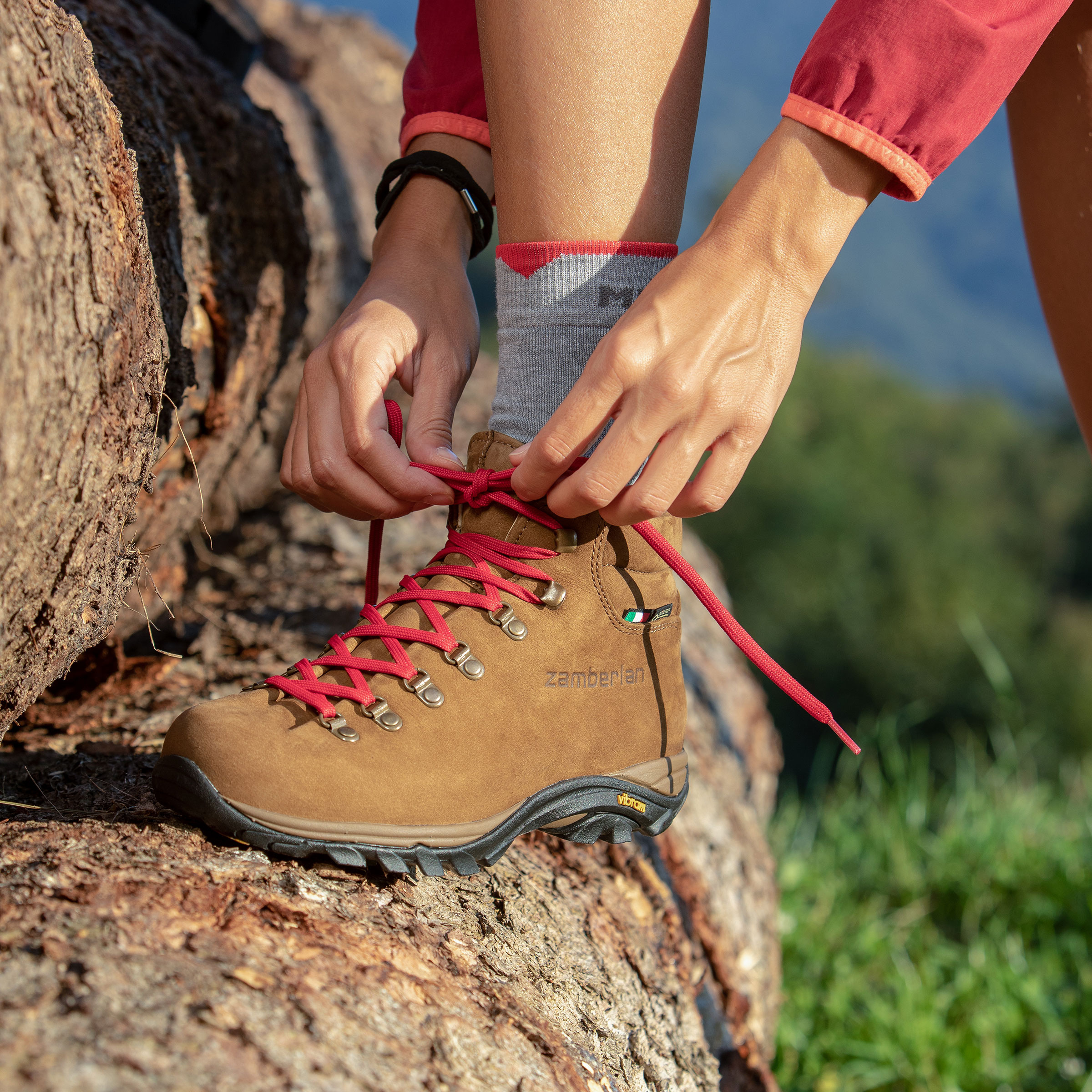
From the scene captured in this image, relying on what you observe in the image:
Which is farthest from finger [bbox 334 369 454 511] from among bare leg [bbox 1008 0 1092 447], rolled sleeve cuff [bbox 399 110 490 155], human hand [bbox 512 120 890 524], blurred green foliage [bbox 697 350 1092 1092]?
blurred green foliage [bbox 697 350 1092 1092]

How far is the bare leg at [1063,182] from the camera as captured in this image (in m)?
1.29

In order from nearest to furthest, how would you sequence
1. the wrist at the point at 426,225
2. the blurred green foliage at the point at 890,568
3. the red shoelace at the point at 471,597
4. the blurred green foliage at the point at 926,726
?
1. the red shoelace at the point at 471,597
2. the wrist at the point at 426,225
3. the blurred green foliage at the point at 926,726
4. the blurred green foliage at the point at 890,568

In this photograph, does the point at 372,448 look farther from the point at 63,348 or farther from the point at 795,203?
the point at 795,203

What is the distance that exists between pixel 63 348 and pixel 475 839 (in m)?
0.64

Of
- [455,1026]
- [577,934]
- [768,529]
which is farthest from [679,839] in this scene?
[768,529]

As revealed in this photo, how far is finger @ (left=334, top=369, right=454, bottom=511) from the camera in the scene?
106 cm

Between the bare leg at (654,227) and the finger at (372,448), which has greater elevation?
the bare leg at (654,227)

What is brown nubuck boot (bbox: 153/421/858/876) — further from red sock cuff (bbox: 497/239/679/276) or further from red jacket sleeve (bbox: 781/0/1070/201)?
red jacket sleeve (bbox: 781/0/1070/201)

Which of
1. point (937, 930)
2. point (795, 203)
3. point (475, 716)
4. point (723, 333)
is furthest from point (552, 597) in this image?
point (937, 930)

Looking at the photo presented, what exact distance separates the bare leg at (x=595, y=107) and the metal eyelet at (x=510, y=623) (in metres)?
0.43

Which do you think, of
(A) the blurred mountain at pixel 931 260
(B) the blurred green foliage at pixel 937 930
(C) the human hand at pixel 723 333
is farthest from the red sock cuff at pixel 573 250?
Result: (A) the blurred mountain at pixel 931 260

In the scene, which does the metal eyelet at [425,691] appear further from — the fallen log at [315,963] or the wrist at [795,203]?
the wrist at [795,203]

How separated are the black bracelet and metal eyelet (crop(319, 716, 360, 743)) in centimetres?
74

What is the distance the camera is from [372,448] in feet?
3.48
